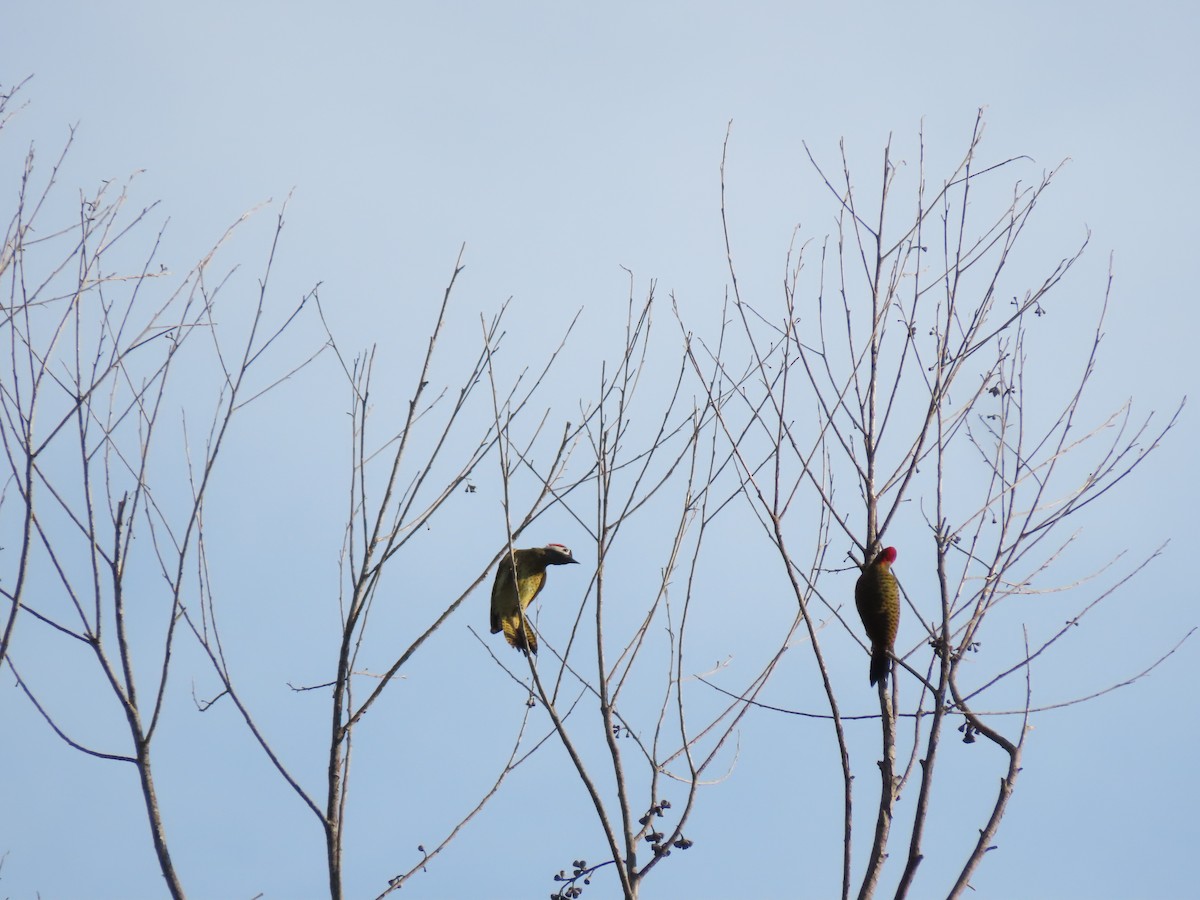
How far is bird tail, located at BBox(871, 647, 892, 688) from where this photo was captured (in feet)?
11.4

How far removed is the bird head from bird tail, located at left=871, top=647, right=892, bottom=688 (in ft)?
8.77

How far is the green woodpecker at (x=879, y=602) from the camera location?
3.85 m

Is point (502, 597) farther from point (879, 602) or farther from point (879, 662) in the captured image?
point (879, 662)

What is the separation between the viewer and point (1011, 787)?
3008mm

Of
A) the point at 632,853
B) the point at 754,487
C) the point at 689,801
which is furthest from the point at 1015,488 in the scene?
the point at 632,853

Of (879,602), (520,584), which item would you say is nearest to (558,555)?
(520,584)

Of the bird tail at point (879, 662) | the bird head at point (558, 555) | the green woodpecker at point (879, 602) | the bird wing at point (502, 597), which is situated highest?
the bird head at point (558, 555)

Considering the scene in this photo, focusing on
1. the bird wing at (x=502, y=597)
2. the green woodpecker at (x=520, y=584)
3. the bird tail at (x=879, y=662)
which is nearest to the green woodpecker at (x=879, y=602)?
the bird tail at (x=879, y=662)

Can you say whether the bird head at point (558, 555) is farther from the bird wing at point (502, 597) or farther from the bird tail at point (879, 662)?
the bird tail at point (879, 662)

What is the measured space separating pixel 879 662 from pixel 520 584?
2592mm

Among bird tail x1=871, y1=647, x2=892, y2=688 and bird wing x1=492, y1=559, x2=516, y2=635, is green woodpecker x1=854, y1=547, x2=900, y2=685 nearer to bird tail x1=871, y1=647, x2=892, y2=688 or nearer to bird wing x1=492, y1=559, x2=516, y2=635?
bird tail x1=871, y1=647, x2=892, y2=688

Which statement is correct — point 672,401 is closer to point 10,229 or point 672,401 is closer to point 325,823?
point 325,823

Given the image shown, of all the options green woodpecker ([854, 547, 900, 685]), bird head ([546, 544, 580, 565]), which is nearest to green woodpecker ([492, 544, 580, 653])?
bird head ([546, 544, 580, 565])

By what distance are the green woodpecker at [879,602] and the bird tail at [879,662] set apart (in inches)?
0.9
